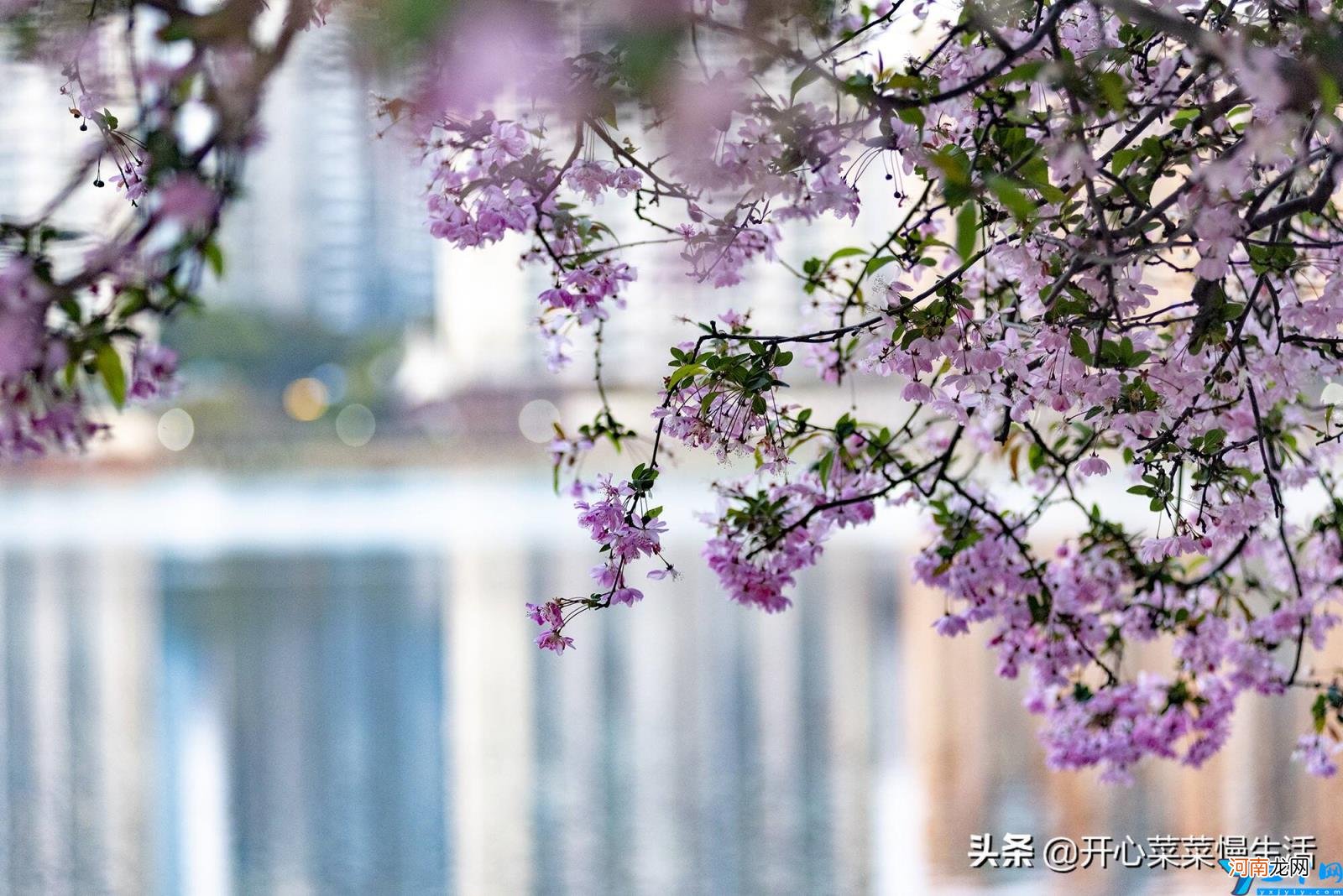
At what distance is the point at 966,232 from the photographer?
40.7 inches

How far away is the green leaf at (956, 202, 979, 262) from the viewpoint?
3.34ft

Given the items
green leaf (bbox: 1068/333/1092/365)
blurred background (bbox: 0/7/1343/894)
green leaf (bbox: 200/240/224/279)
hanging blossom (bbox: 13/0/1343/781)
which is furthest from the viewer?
blurred background (bbox: 0/7/1343/894)

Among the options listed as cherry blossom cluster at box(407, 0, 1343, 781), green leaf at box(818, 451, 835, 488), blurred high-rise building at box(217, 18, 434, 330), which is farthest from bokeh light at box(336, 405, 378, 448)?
green leaf at box(818, 451, 835, 488)

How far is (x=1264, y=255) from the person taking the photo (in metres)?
1.56

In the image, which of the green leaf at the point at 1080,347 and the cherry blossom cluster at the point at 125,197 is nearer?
the cherry blossom cluster at the point at 125,197

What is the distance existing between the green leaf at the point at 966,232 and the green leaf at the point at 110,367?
2.14 ft

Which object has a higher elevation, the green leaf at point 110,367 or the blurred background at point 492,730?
the green leaf at point 110,367

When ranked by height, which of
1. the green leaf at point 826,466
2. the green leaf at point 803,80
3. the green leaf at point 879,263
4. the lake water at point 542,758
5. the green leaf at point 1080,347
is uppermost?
the green leaf at point 803,80

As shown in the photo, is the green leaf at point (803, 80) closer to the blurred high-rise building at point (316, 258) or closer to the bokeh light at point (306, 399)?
the blurred high-rise building at point (316, 258)

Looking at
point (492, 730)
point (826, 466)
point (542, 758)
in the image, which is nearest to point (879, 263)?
point (826, 466)

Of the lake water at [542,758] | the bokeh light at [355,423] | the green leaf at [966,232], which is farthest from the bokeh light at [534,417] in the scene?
the green leaf at [966,232]

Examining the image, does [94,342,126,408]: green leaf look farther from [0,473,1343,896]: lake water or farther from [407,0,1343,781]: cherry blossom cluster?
[0,473,1343,896]: lake water

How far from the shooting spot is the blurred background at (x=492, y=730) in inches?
137

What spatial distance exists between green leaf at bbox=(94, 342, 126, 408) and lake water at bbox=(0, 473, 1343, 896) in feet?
8.15
